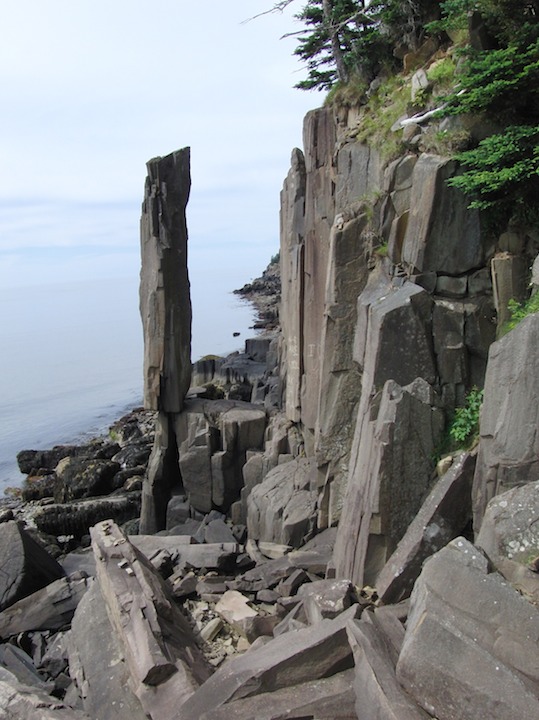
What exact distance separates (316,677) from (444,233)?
6.50 meters

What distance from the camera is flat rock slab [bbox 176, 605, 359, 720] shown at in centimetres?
620

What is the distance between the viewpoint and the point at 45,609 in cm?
1155

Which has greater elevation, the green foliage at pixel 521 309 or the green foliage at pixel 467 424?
the green foliage at pixel 521 309

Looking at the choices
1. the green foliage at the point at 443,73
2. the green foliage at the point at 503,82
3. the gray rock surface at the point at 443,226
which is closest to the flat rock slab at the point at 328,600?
the gray rock surface at the point at 443,226

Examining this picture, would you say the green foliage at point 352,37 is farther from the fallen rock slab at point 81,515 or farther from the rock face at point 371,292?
the fallen rock slab at point 81,515

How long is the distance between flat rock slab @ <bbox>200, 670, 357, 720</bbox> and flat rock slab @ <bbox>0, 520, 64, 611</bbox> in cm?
747

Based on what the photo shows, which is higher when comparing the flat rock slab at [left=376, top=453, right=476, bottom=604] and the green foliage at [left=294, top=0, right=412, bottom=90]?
the green foliage at [left=294, top=0, right=412, bottom=90]

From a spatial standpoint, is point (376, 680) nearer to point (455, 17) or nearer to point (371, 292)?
point (371, 292)

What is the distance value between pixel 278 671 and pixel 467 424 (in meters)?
4.17

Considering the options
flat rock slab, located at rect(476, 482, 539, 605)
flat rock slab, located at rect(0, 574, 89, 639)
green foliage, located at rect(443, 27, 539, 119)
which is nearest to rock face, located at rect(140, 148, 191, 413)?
flat rock slab, located at rect(0, 574, 89, 639)

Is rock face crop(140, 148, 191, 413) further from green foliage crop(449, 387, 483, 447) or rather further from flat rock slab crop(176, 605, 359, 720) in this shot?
flat rock slab crop(176, 605, 359, 720)

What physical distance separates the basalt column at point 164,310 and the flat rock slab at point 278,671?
39.2 ft

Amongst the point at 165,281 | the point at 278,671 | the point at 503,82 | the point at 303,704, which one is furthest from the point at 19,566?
the point at 503,82

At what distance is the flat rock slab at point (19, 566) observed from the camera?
12008 mm
